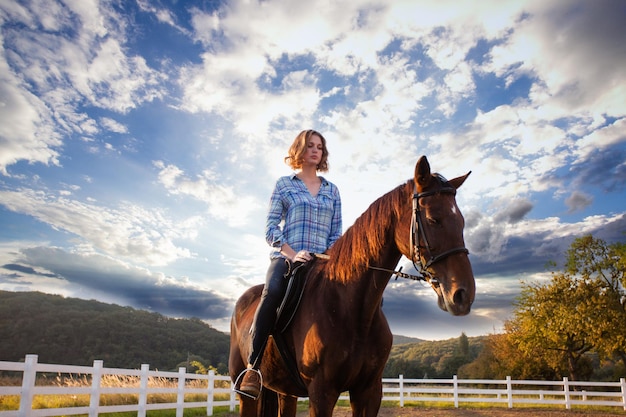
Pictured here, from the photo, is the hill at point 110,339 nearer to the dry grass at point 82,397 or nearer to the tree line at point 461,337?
the tree line at point 461,337

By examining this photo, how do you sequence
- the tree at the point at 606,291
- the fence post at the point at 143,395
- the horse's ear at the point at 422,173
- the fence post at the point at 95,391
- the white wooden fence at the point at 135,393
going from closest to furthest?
the horse's ear at the point at 422,173 → the white wooden fence at the point at 135,393 → the fence post at the point at 95,391 → the fence post at the point at 143,395 → the tree at the point at 606,291

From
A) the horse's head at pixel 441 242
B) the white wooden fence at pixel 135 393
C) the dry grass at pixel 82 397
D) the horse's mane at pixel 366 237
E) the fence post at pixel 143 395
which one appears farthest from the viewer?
the fence post at pixel 143 395

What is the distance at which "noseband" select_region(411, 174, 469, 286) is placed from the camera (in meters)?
2.53

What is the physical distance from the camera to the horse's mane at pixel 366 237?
292 cm

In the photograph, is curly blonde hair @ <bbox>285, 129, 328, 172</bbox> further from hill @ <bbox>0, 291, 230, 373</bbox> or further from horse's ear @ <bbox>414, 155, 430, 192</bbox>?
hill @ <bbox>0, 291, 230, 373</bbox>

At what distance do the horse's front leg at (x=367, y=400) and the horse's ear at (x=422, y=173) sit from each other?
141cm

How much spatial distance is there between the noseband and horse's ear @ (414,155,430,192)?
62 millimetres

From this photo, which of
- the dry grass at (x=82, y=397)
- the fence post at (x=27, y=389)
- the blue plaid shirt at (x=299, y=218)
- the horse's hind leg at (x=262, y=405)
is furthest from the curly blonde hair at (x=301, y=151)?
the dry grass at (x=82, y=397)

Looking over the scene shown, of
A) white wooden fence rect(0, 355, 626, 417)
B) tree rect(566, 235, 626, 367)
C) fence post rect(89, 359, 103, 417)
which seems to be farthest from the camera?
tree rect(566, 235, 626, 367)

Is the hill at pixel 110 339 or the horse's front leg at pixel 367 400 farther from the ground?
the horse's front leg at pixel 367 400

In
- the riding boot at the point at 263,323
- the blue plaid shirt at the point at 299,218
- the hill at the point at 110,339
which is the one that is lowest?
the hill at the point at 110,339

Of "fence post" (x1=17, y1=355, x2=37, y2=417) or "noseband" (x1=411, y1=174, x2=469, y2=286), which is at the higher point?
"noseband" (x1=411, y1=174, x2=469, y2=286)

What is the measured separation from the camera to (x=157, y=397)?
12148 mm

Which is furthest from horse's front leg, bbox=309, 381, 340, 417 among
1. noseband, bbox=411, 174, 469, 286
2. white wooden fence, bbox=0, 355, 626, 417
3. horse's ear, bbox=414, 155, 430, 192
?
white wooden fence, bbox=0, 355, 626, 417
